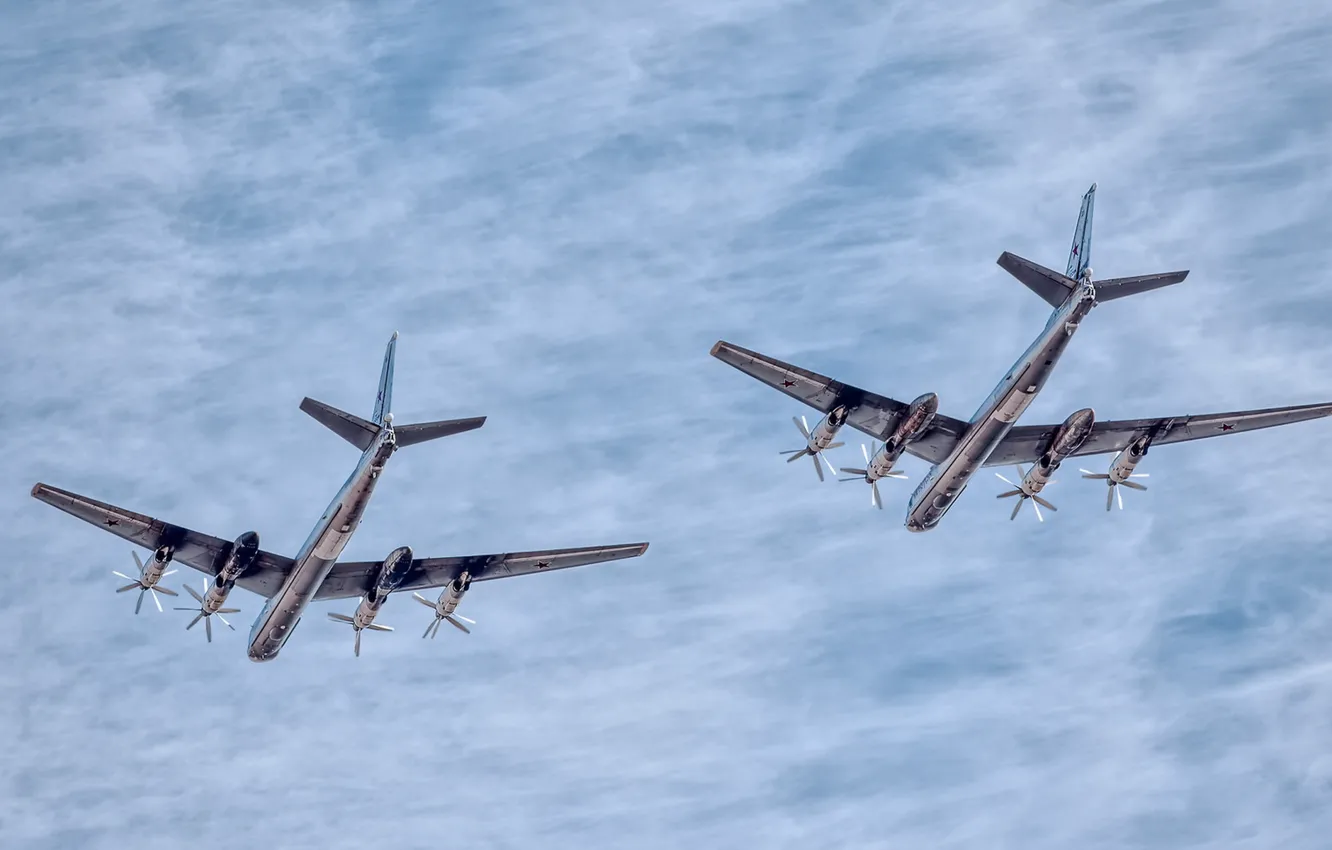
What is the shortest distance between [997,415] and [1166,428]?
41.4 feet

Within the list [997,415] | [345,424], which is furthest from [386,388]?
[997,415]

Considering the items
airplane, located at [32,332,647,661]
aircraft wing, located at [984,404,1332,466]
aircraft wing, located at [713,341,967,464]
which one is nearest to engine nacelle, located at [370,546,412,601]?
airplane, located at [32,332,647,661]

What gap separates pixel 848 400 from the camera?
117 metres

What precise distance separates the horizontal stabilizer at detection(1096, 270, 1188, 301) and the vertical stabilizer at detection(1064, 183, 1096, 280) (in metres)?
2.12

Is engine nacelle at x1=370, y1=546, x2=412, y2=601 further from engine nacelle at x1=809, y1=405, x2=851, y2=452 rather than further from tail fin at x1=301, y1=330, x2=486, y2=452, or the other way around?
engine nacelle at x1=809, y1=405, x2=851, y2=452

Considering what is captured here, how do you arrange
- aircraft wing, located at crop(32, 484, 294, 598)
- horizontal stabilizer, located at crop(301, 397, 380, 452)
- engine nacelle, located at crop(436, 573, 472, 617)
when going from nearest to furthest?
horizontal stabilizer, located at crop(301, 397, 380, 452)
aircraft wing, located at crop(32, 484, 294, 598)
engine nacelle, located at crop(436, 573, 472, 617)

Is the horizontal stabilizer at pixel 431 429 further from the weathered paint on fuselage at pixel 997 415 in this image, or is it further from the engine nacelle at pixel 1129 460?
the engine nacelle at pixel 1129 460

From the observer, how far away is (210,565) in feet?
399

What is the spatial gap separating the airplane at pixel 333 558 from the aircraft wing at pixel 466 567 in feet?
0.19

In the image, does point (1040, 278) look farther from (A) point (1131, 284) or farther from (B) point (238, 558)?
(B) point (238, 558)

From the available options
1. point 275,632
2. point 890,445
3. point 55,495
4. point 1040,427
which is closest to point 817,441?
point 890,445

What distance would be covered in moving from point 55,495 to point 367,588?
1929 centimetres

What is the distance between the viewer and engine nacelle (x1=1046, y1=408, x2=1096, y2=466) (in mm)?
119500

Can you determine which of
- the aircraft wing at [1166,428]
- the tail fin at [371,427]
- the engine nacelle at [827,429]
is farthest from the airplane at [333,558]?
the aircraft wing at [1166,428]
